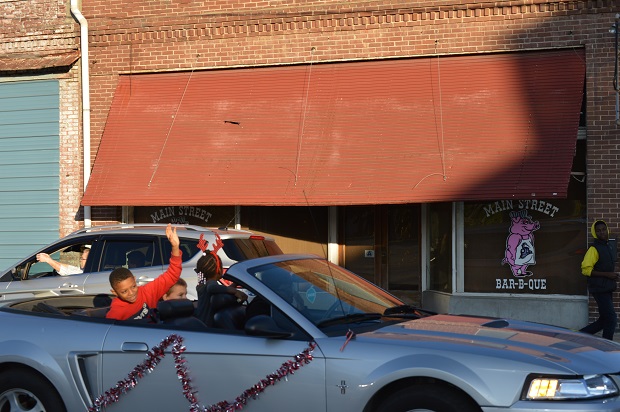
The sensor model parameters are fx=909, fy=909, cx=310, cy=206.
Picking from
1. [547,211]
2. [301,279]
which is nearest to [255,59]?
Result: [547,211]

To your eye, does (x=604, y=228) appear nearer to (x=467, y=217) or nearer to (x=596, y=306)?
(x=596, y=306)

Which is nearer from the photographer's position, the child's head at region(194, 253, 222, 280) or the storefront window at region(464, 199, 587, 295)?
the child's head at region(194, 253, 222, 280)

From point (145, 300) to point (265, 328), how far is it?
179cm

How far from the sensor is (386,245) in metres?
15.4

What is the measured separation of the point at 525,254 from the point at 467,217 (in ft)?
3.53

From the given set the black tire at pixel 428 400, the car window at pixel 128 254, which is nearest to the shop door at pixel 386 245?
→ the car window at pixel 128 254

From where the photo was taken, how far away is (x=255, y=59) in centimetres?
1537

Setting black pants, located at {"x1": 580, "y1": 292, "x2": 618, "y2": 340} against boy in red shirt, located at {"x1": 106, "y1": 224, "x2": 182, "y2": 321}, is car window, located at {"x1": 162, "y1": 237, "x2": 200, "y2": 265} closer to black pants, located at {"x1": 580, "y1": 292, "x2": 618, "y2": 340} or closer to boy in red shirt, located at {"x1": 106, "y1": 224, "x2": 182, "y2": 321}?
boy in red shirt, located at {"x1": 106, "y1": 224, "x2": 182, "y2": 321}

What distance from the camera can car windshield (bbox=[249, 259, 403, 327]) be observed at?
607 cm

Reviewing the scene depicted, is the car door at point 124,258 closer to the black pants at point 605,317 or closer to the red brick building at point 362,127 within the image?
the red brick building at point 362,127

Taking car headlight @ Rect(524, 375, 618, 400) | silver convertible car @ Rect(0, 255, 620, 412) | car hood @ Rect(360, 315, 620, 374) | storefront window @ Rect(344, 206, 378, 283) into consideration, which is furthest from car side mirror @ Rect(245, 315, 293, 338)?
storefront window @ Rect(344, 206, 378, 283)

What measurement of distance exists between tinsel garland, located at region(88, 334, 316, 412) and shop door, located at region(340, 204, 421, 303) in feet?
31.0

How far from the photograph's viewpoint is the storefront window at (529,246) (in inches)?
539

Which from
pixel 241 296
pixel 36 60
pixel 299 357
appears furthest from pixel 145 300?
pixel 36 60
